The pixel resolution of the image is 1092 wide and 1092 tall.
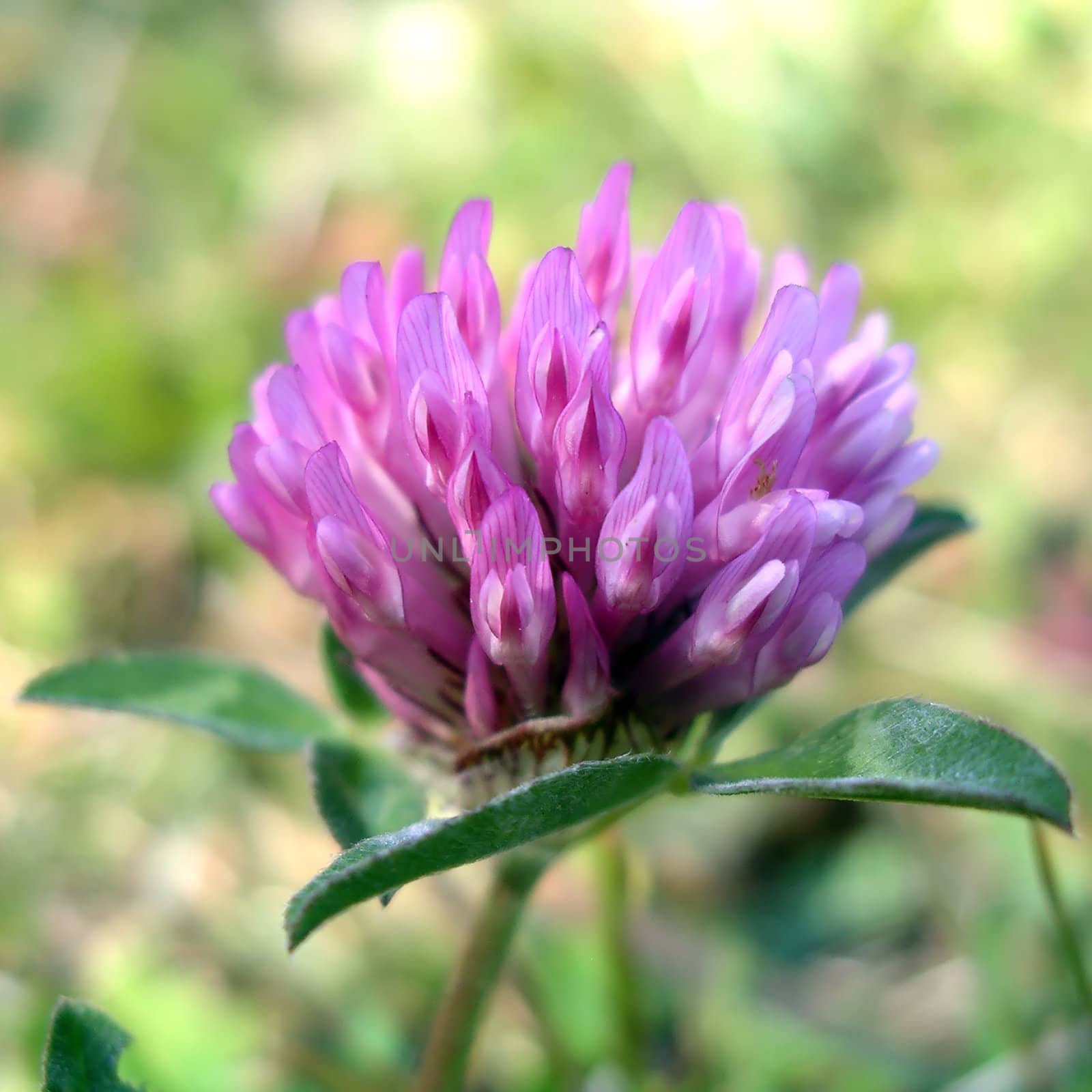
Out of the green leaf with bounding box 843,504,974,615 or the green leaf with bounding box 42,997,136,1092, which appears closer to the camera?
the green leaf with bounding box 42,997,136,1092

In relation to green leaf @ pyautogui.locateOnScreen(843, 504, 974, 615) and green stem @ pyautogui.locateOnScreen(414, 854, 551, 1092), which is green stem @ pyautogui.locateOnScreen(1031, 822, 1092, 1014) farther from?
green stem @ pyautogui.locateOnScreen(414, 854, 551, 1092)

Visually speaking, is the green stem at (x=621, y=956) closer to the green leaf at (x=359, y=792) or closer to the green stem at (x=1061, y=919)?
the green leaf at (x=359, y=792)

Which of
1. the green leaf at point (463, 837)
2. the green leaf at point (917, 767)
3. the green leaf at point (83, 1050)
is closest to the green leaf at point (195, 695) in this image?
the green leaf at point (83, 1050)

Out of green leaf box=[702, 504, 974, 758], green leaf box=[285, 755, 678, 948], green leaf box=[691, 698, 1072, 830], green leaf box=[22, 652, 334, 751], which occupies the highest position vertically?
green leaf box=[702, 504, 974, 758]

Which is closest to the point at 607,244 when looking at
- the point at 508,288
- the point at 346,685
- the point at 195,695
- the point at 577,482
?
the point at 577,482

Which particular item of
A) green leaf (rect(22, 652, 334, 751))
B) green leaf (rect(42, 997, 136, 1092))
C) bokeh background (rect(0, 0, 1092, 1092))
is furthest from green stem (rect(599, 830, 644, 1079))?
green leaf (rect(42, 997, 136, 1092))

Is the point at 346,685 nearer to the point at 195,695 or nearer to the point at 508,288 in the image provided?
the point at 195,695
